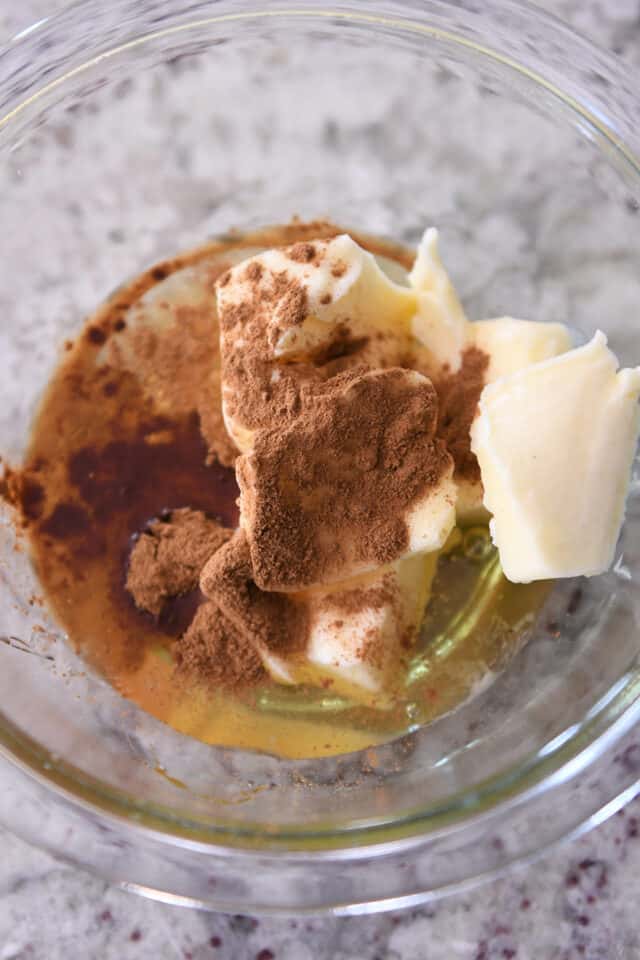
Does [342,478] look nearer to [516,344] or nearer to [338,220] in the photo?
[516,344]

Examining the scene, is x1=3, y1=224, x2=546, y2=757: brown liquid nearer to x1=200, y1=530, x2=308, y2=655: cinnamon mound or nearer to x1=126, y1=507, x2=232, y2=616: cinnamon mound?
x1=126, y1=507, x2=232, y2=616: cinnamon mound

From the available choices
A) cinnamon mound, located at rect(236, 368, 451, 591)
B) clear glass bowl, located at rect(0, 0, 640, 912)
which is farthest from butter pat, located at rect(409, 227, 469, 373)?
clear glass bowl, located at rect(0, 0, 640, 912)

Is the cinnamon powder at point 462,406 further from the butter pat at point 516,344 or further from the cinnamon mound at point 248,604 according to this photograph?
the cinnamon mound at point 248,604

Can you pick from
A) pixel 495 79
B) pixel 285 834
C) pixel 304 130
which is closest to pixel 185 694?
pixel 285 834

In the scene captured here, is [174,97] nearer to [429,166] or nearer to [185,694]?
[429,166]

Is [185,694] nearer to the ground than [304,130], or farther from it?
nearer to the ground

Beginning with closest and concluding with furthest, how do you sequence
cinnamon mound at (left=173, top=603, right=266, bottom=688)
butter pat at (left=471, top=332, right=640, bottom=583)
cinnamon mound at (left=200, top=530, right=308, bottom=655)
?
butter pat at (left=471, top=332, right=640, bottom=583), cinnamon mound at (left=200, top=530, right=308, bottom=655), cinnamon mound at (left=173, top=603, right=266, bottom=688)

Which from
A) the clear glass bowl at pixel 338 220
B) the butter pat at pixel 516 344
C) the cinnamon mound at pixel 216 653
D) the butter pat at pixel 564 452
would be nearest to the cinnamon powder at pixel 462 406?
A: the butter pat at pixel 516 344
